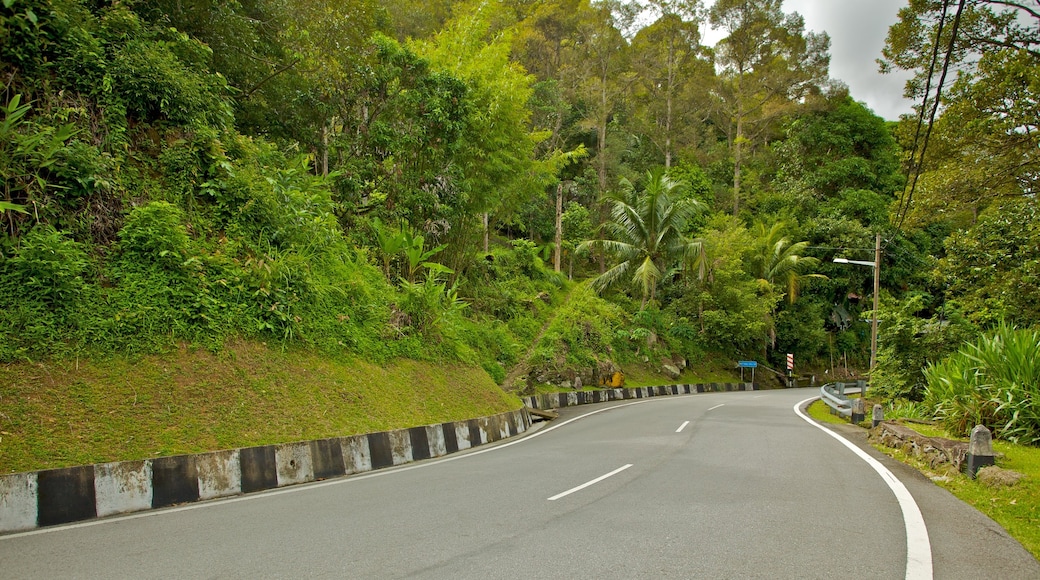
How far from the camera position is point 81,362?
6.58 m

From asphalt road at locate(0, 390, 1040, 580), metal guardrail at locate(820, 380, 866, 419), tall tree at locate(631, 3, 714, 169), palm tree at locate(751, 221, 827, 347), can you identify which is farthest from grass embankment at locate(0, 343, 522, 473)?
tall tree at locate(631, 3, 714, 169)

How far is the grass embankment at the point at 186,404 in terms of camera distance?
5793mm

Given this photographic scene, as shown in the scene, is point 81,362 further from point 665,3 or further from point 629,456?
point 665,3

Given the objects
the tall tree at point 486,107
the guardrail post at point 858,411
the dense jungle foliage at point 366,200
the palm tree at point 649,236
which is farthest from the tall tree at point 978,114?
the palm tree at point 649,236

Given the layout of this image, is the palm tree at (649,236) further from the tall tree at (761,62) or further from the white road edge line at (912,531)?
the white road edge line at (912,531)

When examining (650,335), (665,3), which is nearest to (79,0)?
(650,335)

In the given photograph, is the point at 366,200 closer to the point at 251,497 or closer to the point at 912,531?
the point at 251,497

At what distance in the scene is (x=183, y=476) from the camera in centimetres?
620

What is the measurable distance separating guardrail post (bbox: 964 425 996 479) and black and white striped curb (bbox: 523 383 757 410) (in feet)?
37.3

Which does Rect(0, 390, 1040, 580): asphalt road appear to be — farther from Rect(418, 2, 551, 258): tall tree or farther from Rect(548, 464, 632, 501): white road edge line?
Rect(418, 2, 551, 258): tall tree

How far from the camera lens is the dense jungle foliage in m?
7.71

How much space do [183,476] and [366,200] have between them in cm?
989

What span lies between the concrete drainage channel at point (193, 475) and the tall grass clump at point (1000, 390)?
8508 millimetres

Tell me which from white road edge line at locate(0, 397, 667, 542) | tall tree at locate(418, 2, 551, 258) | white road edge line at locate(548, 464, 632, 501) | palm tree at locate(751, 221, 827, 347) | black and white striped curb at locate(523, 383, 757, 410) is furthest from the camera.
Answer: palm tree at locate(751, 221, 827, 347)
